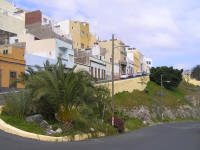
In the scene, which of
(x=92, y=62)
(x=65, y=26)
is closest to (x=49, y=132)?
(x=92, y=62)

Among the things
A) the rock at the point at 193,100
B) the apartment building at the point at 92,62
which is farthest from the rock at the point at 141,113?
the rock at the point at 193,100

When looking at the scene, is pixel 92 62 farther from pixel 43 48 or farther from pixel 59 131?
pixel 59 131

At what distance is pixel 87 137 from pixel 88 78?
4406mm

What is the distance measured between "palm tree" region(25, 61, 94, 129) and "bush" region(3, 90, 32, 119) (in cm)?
63

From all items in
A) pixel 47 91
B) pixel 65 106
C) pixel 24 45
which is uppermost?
pixel 24 45

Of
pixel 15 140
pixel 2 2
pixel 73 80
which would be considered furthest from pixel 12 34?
pixel 15 140

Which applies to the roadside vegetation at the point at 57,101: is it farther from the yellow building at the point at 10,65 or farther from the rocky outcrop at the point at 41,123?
the yellow building at the point at 10,65

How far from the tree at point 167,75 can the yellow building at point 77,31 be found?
19.4m

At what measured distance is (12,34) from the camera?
166 ft

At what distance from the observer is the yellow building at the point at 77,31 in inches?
2303

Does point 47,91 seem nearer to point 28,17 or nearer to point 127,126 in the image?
point 127,126

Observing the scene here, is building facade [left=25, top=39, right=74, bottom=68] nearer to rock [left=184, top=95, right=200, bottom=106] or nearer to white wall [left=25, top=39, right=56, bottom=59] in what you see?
white wall [left=25, top=39, right=56, bottom=59]

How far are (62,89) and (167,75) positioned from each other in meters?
46.3

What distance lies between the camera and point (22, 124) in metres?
15.0
